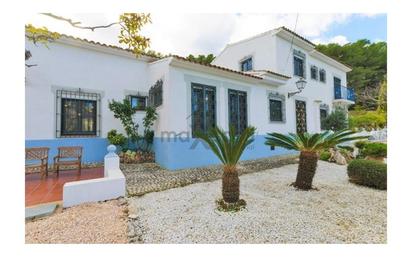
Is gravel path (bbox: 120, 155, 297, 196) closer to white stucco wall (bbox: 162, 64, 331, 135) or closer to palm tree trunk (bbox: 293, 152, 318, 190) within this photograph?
white stucco wall (bbox: 162, 64, 331, 135)

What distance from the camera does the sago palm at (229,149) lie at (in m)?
3.72

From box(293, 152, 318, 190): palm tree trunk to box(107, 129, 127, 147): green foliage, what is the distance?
6.19 metres

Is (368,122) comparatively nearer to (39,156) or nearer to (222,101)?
(222,101)

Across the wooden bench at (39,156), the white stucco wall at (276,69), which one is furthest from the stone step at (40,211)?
the white stucco wall at (276,69)

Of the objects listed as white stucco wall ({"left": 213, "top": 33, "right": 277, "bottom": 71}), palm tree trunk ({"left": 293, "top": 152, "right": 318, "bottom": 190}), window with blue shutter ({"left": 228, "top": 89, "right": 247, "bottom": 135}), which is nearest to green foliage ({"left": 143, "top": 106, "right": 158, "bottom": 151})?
window with blue shutter ({"left": 228, "top": 89, "right": 247, "bottom": 135})

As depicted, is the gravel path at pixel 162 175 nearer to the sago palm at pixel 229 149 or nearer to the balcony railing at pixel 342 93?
the sago palm at pixel 229 149

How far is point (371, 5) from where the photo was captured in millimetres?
3279

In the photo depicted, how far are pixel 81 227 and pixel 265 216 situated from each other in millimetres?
2921

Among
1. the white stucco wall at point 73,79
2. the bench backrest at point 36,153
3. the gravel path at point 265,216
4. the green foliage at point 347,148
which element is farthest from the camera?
the green foliage at point 347,148

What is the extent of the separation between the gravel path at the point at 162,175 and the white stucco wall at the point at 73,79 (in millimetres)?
2306

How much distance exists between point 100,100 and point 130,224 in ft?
20.1

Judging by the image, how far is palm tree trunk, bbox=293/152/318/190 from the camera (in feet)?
16.6

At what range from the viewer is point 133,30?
3.57 m
